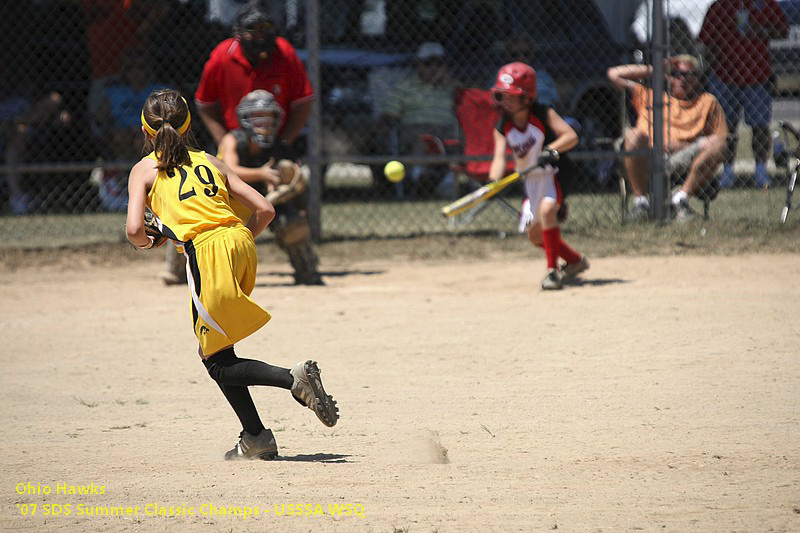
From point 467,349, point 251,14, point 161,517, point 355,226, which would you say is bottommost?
point 355,226

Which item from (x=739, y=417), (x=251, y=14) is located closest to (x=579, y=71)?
(x=251, y=14)

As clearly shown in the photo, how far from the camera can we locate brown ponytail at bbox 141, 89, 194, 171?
4.00 meters

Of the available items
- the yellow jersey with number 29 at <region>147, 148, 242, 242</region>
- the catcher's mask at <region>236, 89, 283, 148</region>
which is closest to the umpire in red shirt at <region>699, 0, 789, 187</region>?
the catcher's mask at <region>236, 89, 283, 148</region>

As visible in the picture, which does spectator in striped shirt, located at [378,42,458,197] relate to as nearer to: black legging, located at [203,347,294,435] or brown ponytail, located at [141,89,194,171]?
brown ponytail, located at [141,89,194,171]

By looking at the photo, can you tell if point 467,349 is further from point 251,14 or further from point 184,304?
point 251,14

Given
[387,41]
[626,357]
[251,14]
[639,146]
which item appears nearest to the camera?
[626,357]

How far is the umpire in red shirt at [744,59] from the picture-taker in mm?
10914

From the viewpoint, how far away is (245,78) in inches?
327

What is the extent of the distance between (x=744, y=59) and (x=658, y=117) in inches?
70.9

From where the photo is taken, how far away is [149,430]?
450 centimetres

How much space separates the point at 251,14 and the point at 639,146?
4068 mm

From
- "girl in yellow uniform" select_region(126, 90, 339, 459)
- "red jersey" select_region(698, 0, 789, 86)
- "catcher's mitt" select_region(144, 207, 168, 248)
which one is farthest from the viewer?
"red jersey" select_region(698, 0, 789, 86)

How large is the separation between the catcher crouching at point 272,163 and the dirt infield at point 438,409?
0.39 m

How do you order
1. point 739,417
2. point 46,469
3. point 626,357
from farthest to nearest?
point 626,357 → point 739,417 → point 46,469
